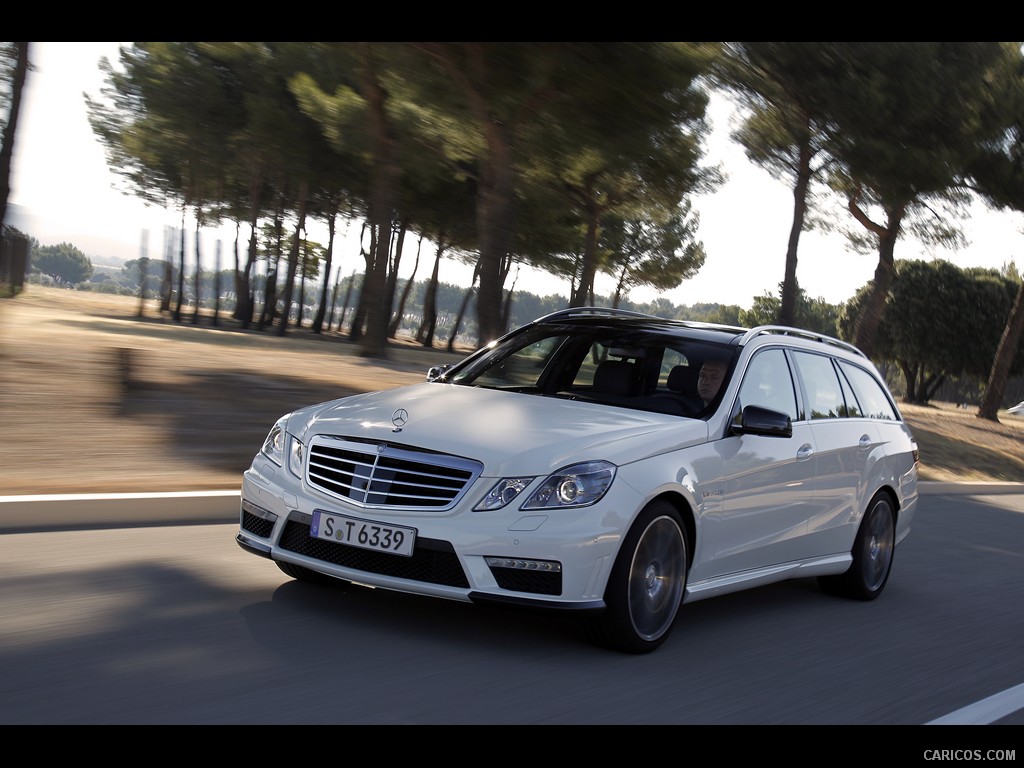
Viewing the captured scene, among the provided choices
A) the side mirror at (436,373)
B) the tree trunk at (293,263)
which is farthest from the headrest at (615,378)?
the tree trunk at (293,263)

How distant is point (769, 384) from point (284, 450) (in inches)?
111

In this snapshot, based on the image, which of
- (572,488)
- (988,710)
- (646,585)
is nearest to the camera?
(572,488)

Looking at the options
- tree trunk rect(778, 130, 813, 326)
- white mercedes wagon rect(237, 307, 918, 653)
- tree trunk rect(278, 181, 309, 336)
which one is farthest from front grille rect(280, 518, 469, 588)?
tree trunk rect(278, 181, 309, 336)

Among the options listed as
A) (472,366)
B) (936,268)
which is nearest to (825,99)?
(472,366)

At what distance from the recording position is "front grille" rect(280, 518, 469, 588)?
16.8 ft

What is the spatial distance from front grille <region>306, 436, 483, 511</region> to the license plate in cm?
10

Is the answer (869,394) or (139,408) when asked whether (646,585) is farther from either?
(139,408)

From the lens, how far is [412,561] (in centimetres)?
518

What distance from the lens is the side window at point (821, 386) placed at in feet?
24.1

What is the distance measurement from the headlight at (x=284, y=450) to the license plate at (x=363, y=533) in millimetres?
349

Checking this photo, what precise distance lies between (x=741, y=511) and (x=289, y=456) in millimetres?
2350

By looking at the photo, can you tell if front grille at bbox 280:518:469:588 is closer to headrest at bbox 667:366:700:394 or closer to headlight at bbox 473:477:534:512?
headlight at bbox 473:477:534:512

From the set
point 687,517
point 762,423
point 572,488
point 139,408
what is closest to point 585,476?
point 572,488

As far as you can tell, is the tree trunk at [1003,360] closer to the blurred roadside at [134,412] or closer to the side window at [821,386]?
the blurred roadside at [134,412]
